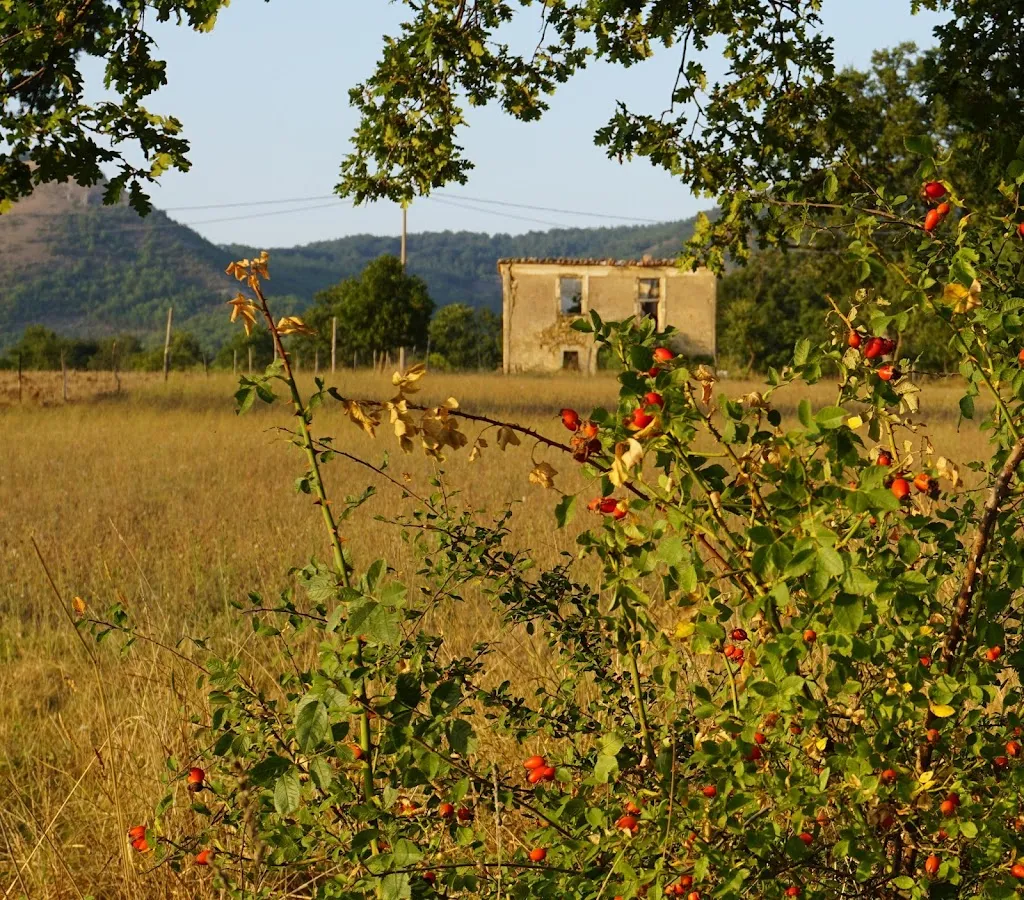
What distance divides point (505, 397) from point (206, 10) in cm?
1968

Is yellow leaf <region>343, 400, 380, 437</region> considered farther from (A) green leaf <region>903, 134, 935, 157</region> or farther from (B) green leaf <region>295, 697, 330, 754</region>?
(A) green leaf <region>903, 134, 935, 157</region>

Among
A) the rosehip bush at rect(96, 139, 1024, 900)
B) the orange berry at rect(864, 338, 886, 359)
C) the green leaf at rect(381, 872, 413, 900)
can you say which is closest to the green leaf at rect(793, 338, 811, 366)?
the rosehip bush at rect(96, 139, 1024, 900)

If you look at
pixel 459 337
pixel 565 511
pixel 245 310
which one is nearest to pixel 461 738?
pixel 565 511

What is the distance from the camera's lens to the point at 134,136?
18.3 feet

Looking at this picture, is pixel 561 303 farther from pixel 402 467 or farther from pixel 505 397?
pixel 402 467

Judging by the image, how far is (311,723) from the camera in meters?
1.67

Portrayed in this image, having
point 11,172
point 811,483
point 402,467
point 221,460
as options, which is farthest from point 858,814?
point 221,460

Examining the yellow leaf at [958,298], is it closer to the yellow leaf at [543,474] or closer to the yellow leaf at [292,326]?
the yellow leaf at [543,474]

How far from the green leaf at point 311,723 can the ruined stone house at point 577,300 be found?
4137cm

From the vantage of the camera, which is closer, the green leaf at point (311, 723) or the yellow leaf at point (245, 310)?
the green leaf at point (311, 723)

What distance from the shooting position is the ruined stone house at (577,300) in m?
43.4

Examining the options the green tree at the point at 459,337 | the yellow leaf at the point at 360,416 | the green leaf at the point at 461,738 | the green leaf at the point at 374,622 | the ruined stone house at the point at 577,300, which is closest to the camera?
the green leaf at the point at 374,622

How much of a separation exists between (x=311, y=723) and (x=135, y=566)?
599 centimetres

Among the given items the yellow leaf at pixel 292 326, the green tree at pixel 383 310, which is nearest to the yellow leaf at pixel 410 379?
the yellow leaf at pixel 292 326
